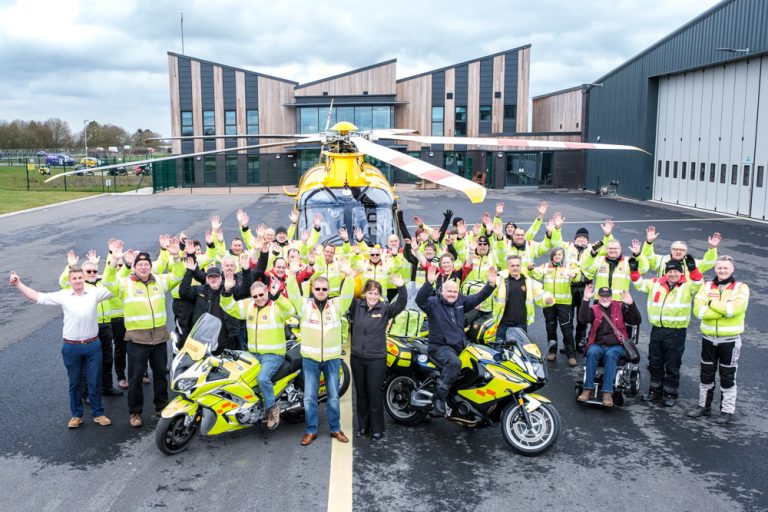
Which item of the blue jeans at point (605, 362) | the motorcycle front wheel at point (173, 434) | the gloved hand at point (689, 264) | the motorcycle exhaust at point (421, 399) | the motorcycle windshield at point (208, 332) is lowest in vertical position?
the motorcycle front wheel at point (173, 434)

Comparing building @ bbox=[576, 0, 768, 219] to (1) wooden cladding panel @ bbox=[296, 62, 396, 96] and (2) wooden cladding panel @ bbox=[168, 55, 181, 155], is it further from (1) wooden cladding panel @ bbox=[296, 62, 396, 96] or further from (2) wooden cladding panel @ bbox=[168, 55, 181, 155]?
(2) wooden cladding panel @ bbox=[168, 55, 181, 155]

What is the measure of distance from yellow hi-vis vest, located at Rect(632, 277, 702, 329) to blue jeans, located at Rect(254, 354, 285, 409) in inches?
164

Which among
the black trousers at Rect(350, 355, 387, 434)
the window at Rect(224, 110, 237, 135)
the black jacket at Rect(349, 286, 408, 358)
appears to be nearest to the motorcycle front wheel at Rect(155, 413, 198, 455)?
the black trousers at Rect(350, 355, 387, 434)

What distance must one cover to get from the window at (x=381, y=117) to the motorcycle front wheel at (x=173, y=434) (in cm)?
4319

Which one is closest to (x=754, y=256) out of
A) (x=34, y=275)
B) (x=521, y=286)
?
(x=521, y=286)

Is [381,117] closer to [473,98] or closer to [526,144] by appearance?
[473,98]

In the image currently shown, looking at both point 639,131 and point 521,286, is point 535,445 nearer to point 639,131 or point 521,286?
point 521,286

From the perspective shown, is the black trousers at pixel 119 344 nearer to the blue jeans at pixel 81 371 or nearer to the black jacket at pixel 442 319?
the blue jeans at pixel 81 371

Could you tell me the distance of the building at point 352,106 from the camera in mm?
47719

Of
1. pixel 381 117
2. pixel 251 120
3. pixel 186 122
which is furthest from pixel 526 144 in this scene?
pixel 186 122

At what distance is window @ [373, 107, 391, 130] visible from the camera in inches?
1877

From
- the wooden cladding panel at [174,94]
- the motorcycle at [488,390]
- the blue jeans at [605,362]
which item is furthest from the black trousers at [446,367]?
the wooden cladding panel at [174,94]

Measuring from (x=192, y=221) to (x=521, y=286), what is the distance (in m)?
21.6

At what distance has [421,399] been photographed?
641 centimetres
